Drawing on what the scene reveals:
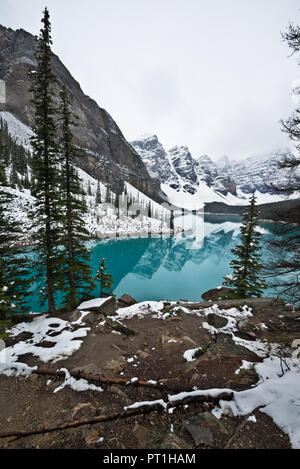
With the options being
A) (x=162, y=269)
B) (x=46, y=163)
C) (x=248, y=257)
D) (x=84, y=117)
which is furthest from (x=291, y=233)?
(x=84, y=117)

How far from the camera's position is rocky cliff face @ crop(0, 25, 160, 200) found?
313 feet

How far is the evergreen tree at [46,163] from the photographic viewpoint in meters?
8.07

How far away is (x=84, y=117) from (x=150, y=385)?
15739 cm

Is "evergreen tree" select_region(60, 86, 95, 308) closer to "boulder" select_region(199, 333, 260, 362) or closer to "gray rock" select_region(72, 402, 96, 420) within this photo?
"gray rock" select_region(72, 402, 96, 420)

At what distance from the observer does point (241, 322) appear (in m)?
8.09

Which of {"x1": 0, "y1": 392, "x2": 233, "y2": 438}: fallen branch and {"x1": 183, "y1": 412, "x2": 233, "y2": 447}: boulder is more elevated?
{"x1": 183, "y1": 412, "x2": 233, "y2": 447}: boulder

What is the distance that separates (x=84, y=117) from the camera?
125000 millimetres

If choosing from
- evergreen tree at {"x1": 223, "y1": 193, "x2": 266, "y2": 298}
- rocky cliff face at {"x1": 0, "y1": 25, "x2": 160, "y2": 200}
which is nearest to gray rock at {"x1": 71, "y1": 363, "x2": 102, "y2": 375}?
evergreen tree at {"x1": 223, "y1": 193, "x2": 266, "y2": 298}

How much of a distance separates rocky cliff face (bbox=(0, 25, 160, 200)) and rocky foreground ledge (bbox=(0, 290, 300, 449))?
245 ft

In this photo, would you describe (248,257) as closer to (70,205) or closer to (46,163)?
(70,205)

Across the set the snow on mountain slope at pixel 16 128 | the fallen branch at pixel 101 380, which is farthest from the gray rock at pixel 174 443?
the snow on mountain slope at pixel 16 128

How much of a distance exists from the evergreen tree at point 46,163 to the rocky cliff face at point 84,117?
67.7m
